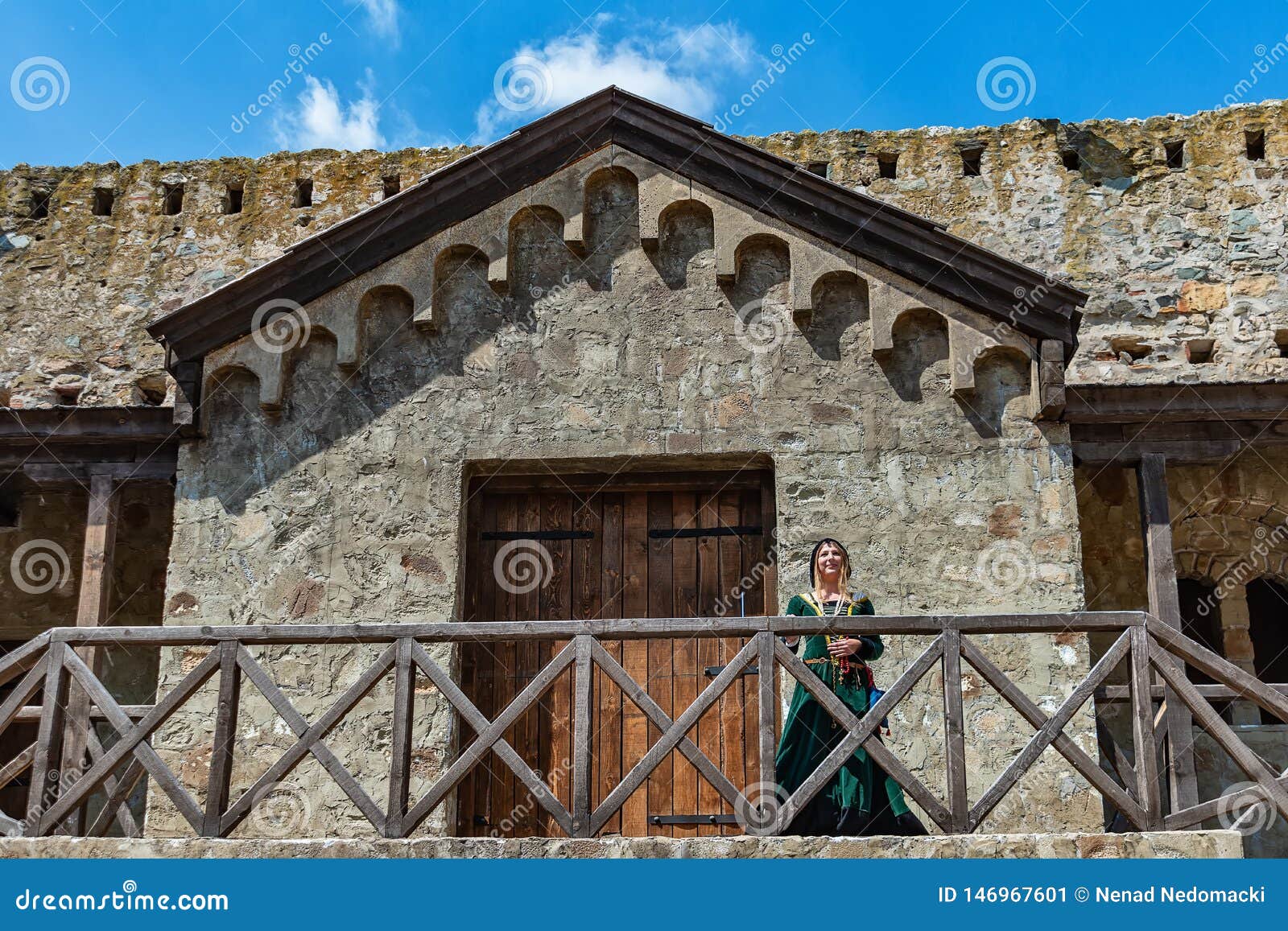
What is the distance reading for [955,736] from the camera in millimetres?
5398

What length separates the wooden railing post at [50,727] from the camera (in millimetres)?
5602

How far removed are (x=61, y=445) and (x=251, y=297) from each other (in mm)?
1589

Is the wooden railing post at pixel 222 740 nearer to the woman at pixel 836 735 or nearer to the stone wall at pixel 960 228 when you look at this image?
the woman at pixel 836 735

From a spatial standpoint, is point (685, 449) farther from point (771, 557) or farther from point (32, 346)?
point (32, 346)

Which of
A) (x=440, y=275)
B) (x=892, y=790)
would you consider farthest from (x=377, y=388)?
(x=892, y=790)

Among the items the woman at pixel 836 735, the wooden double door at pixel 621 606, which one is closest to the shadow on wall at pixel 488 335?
the wooden double door at pixel 621 606

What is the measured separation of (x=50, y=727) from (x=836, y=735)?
11.2 ft

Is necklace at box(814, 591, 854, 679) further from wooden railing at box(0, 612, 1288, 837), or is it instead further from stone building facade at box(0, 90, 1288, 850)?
stone building facade at box(0, 90, 1288, 850)

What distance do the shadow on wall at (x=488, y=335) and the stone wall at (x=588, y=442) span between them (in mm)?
14

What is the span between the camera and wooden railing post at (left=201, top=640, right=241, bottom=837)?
18.2 ft

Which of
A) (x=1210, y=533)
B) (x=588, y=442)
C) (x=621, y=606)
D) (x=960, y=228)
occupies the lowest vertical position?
(x=621, y=606)

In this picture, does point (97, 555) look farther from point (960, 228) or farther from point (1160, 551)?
point (960, 228)

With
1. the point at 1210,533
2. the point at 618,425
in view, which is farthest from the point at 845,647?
the point at 1210,533

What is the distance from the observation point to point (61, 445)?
7840 mm
